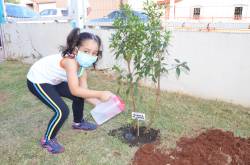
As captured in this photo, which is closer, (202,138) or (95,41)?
(95,41)

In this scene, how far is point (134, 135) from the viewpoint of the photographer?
9.95 ft

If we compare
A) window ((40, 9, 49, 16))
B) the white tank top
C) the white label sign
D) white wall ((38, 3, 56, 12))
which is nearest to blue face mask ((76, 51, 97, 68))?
the white tank top

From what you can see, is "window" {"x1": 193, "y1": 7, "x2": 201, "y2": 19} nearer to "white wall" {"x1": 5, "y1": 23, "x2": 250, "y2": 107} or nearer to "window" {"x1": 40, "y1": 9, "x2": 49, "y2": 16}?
"white wall" {"x1": 5, "y1": 23, "x2": 250, "y2": 107}

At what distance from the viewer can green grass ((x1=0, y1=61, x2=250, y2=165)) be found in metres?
2.72

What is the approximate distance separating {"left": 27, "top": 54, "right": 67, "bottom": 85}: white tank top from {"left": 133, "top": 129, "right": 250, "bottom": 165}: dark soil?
1.00 metres

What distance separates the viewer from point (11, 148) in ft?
9.50

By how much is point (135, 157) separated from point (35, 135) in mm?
1164

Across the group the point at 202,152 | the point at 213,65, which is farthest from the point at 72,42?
the point at 213,65

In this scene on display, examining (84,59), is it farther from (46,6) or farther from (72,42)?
(46,6)

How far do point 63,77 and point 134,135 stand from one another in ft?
2.95

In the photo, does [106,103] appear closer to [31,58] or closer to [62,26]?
[62,26]

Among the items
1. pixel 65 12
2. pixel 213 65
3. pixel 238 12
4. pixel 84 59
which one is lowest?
pixel 213 65

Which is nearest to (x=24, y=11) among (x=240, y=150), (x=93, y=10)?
(x=93, y=10)

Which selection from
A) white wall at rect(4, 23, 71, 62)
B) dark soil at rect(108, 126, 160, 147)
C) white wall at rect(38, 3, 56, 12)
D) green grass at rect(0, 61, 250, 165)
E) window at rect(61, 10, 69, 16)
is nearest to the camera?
green grass at rect(0, 61, 250, 165)
